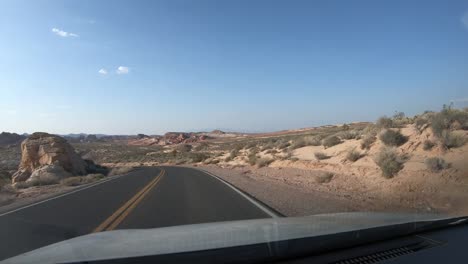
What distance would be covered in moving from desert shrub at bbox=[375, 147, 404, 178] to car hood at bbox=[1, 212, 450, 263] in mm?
12558

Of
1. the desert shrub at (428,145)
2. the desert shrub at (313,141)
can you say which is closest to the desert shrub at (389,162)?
the desert shrub at (428,145)

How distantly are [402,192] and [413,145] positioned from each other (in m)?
5.58

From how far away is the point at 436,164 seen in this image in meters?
16.4

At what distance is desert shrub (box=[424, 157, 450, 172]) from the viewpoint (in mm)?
16344

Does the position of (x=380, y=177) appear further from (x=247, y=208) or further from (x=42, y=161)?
(x=42, y=161)

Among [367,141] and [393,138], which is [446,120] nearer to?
[393,138]

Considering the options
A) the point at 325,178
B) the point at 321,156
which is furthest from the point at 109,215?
the point at 321,156

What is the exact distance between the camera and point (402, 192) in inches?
615

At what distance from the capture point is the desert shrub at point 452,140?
1789 cm

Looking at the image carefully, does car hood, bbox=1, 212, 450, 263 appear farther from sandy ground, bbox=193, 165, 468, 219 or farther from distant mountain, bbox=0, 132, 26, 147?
distant mountain, bbox=0, 132, 26, 147

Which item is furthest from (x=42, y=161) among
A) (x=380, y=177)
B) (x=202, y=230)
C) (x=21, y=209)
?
(x=202, y=230)

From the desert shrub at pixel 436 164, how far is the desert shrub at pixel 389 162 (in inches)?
65.4

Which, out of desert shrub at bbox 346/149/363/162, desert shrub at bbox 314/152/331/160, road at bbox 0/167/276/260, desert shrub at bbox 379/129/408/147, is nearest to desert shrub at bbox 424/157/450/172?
desert shrub at bbox 379/129/408/147

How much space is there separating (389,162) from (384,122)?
30.7 feet
